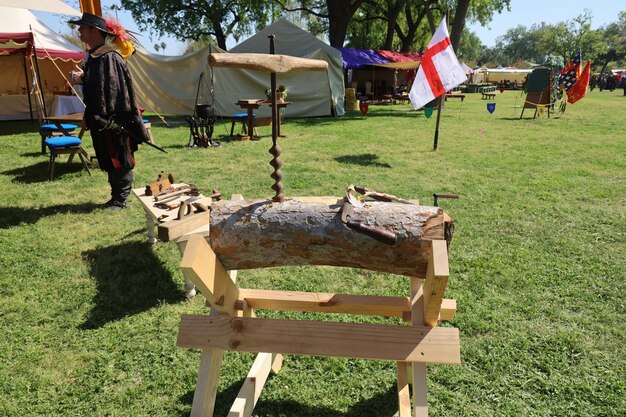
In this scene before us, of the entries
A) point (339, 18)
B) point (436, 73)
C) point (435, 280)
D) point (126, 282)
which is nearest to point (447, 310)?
point (435, 280)

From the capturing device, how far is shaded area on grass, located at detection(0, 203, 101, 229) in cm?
500

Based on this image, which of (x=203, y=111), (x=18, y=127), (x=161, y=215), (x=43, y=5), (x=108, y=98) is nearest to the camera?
(x=161, y=215)

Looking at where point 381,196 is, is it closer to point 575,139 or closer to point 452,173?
point 452,173

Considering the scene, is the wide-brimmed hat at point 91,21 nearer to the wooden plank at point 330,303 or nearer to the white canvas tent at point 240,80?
the wooden plank at point 330,303

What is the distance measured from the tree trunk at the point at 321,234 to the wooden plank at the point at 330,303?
1.65 ft

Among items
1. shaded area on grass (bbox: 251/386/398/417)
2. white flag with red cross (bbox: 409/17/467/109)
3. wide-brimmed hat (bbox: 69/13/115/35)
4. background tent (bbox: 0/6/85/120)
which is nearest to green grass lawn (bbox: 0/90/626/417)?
shaded area on grass (bbox: 251/386/398/417)

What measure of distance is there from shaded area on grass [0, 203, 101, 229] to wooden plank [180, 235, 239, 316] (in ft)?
14.0

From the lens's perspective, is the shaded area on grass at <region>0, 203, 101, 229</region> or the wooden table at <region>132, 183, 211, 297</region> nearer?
the wooden table at <region>132, 183, 211, 297</region>

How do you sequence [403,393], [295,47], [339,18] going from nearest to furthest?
Result: [403,393] < [295,47] < [339,18]

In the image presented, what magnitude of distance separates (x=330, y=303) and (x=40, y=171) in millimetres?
7230

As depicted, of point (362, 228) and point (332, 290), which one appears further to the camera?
point (332, 290)

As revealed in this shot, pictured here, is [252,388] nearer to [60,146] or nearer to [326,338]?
[326,338]

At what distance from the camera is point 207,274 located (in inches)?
66.1

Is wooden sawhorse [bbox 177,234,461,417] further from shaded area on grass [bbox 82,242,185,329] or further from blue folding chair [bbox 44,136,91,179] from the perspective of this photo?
blue folding chair [bbox 44,136,91,179]
